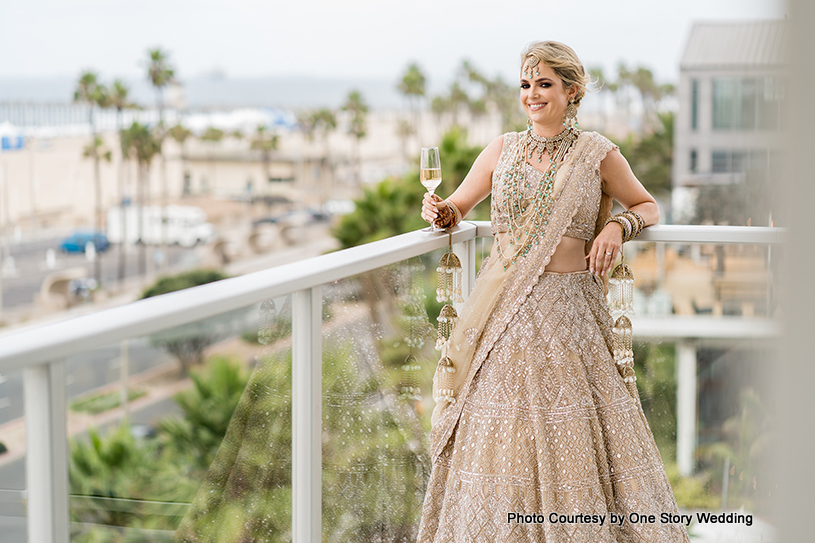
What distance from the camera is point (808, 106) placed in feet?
0.85

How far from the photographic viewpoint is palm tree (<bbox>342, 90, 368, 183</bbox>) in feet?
139

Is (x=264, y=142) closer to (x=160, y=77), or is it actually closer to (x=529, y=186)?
(x=160, y=77)

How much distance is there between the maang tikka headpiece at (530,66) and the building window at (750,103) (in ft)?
5.10

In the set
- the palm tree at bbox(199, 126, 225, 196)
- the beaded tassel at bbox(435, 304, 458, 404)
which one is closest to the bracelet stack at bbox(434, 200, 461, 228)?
the beaded tassel at bbox(435, 304, 458, 404)

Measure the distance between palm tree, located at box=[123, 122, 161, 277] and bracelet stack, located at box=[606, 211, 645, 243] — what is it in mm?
34233

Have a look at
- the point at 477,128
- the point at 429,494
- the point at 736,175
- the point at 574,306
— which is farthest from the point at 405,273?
the point at 477,128

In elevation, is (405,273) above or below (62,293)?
above

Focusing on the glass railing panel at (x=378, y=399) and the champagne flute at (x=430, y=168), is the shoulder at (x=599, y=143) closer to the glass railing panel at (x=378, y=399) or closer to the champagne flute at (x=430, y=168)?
the champagne flute at (x=430, y=168)

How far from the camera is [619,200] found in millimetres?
1904

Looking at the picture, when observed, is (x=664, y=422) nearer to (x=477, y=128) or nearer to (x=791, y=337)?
(x=791, y=337)

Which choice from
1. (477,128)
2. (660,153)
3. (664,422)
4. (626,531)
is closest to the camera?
(626,531)

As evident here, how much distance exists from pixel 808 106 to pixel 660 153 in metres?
28.7

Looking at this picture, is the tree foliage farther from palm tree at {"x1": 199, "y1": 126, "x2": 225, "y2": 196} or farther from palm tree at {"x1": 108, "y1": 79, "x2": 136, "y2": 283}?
palm tree at {"x1": 199, "y1": 126, "x2": 225, "y2": 196}

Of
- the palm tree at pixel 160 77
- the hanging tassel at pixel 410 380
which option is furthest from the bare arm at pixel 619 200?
the palm tree at pixel 160 77
